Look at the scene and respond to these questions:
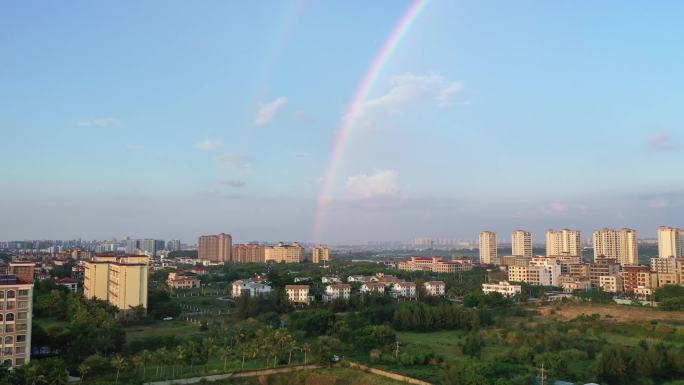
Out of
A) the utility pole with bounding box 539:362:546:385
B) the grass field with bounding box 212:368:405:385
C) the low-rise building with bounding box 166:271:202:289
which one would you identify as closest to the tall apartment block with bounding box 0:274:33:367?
the grass field with bounding box 212:368:405:385

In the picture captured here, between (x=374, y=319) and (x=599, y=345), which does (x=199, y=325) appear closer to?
(x=374, y=319)

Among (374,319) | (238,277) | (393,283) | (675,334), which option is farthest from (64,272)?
(675,334)

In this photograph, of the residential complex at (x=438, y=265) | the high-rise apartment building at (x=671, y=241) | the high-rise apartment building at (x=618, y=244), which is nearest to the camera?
the high-rise apartment building at (x=671, y=241)

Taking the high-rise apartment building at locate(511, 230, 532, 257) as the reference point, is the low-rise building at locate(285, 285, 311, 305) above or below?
below

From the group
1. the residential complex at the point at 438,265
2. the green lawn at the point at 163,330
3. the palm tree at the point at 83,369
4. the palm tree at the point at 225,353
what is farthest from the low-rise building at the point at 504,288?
the palm tree at the point at 83,369

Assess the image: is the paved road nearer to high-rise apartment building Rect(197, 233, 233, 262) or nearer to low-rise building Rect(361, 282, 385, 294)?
low-rise building Rect(361, 282, 385, 294)

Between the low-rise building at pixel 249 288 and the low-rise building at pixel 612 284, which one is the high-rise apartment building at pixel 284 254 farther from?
the low-rise building at pixel 612 284

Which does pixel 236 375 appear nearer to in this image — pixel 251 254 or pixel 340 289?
pixel 340 289
